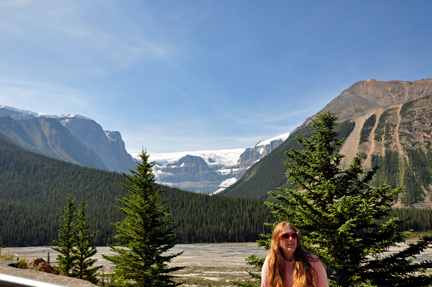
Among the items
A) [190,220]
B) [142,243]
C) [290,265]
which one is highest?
[290,265]

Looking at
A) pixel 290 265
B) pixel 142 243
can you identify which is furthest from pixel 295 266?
pixel 142 243

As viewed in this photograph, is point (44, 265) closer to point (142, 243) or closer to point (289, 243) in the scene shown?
point (142, 243)

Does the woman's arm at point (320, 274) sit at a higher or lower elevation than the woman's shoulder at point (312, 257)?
lower

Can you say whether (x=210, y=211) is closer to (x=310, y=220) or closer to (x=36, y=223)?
(x=36, y=223)

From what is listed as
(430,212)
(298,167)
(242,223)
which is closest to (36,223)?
(242,223)

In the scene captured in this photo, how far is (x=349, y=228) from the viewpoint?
34.8 feet

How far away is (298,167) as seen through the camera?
14523 millimetres

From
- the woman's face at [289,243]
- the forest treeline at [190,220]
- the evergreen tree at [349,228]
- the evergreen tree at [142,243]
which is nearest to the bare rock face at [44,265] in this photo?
the evergreen tree at [142,243]

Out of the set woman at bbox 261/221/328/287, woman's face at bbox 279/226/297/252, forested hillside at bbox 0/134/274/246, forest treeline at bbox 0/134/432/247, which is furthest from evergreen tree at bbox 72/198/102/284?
forest treeline at bbox 0/134/432/247

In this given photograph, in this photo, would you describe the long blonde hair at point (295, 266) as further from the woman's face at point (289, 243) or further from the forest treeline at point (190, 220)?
the forest treeline at point (190, 220)

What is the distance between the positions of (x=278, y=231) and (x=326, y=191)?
8.15 m

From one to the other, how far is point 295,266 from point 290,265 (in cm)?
14

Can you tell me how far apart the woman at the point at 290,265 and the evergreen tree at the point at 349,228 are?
587 centimetres

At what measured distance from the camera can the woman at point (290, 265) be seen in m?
4.78
